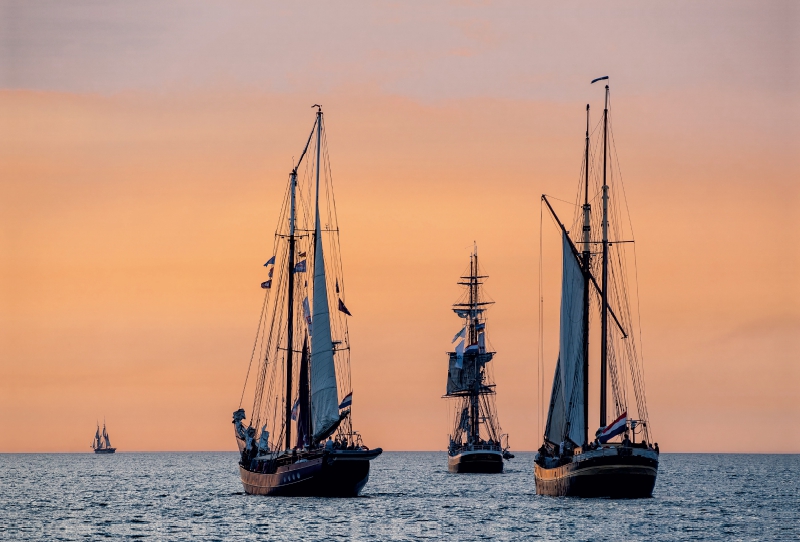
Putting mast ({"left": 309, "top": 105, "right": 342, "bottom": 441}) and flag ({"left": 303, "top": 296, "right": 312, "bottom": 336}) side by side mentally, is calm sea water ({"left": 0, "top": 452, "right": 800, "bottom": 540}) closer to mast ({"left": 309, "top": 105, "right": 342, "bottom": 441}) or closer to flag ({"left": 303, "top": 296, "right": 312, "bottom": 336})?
mast ({"left": 309, "top": 105, "right": 342, "bottom": 441})

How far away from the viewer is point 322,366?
358 feet

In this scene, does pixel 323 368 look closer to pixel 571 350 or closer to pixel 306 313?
pixel 306 313

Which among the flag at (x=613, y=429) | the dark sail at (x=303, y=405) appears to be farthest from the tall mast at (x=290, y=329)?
the flag at (x=613, y=429)

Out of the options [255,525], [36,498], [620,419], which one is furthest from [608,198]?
[36,498]

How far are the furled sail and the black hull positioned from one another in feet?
47.0

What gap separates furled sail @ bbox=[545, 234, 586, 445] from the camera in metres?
112

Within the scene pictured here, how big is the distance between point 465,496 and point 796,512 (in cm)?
A: 3237

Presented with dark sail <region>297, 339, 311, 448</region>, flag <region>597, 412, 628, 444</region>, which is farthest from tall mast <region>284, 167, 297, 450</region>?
flag <region>597, 412, 628, 444</region>

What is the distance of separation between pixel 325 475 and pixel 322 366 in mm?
7686

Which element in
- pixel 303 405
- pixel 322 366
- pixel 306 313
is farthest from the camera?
pixel 303 405

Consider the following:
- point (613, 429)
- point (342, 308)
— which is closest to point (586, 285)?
point (613, 429)

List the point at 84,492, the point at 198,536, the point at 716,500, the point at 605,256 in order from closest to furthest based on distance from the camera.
Answer: the point at 198,536 < the point at 605,256 < the point at 716,500 < the point at 84,492

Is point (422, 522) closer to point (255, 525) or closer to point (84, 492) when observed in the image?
point (255, 525)

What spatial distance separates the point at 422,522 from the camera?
103 meters
